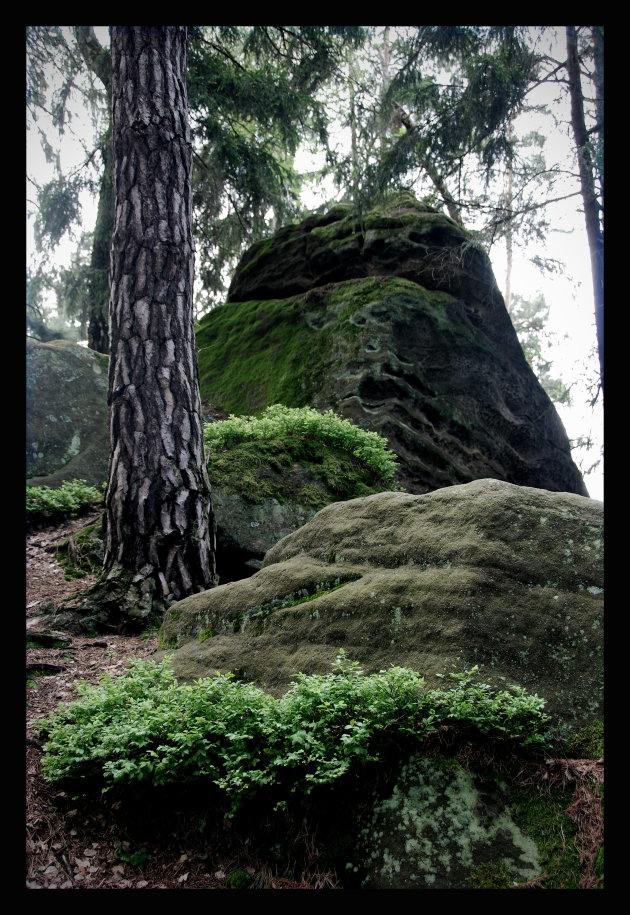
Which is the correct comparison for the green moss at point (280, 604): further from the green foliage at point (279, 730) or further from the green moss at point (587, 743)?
the green moss at point (587, 743)

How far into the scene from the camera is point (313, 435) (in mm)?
7797

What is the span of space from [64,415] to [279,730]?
8.28m

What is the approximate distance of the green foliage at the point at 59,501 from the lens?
7633 mm

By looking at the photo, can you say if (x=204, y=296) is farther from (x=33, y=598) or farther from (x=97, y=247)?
(x=33, y=598)

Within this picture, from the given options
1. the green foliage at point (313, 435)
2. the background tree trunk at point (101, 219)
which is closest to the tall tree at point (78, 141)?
the background tree trunk at point (101, 219)

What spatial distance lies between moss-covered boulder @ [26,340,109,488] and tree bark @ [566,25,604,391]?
299 inches

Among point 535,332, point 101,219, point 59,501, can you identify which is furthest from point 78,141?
point 535,332

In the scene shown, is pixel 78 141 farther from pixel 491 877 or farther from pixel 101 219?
pixel 491 877

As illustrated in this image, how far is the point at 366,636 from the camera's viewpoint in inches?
134

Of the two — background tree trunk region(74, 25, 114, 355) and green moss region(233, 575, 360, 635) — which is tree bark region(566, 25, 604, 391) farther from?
background tree trunk region(74, 25, 114, 355)

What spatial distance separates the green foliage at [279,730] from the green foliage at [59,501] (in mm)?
5083

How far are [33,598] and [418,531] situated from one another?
13.2ft
